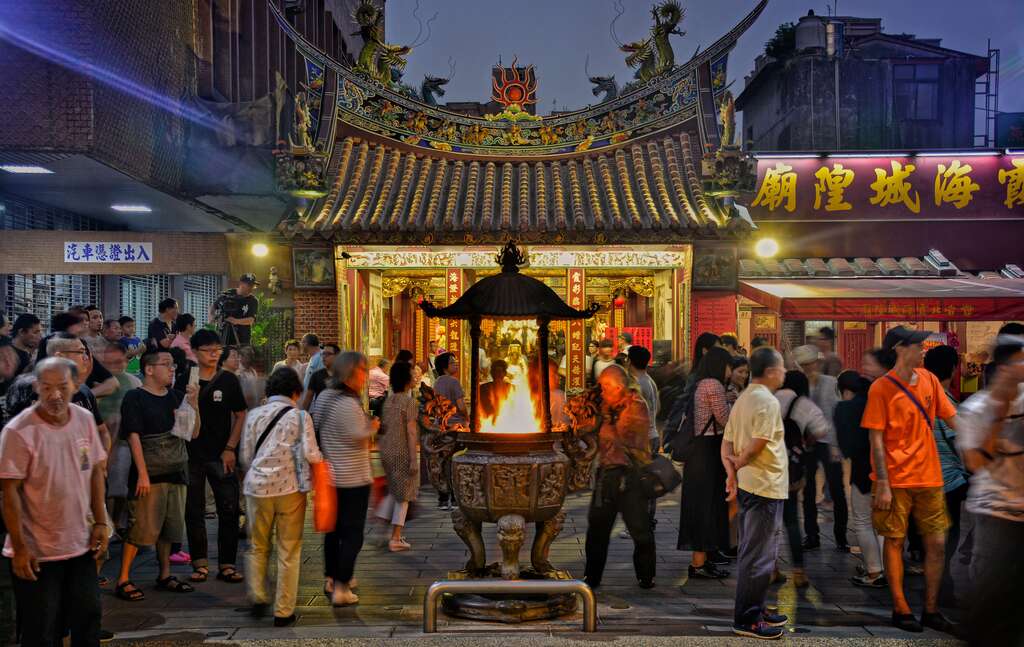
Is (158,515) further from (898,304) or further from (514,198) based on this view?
(898,304)

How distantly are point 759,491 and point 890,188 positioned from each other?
15752 millimetres

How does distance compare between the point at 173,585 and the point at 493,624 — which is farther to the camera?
the point at 173,585

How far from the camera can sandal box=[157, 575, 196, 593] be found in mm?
6594

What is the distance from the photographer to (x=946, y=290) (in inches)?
620

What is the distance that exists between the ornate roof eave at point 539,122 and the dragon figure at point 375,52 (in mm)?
261

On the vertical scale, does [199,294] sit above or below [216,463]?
above

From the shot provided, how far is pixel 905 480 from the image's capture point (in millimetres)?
5562

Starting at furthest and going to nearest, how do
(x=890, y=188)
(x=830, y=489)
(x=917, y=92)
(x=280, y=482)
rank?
1. (x=917, y=92)
2. (x=890, y=188)
3. (x=830, y=489)
4. (x=280, y=482)

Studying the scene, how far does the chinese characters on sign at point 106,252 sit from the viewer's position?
13016 millimetres

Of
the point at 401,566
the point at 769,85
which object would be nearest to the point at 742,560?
the point at 401,566

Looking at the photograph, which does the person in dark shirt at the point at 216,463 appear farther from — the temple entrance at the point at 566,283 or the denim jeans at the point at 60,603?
the temple entrance at the point at 566,283

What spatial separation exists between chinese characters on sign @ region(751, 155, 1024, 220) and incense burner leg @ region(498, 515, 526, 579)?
14.6m

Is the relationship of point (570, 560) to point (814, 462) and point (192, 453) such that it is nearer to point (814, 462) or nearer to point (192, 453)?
point (814, 462)

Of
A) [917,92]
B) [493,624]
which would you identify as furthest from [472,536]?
[917,92]
